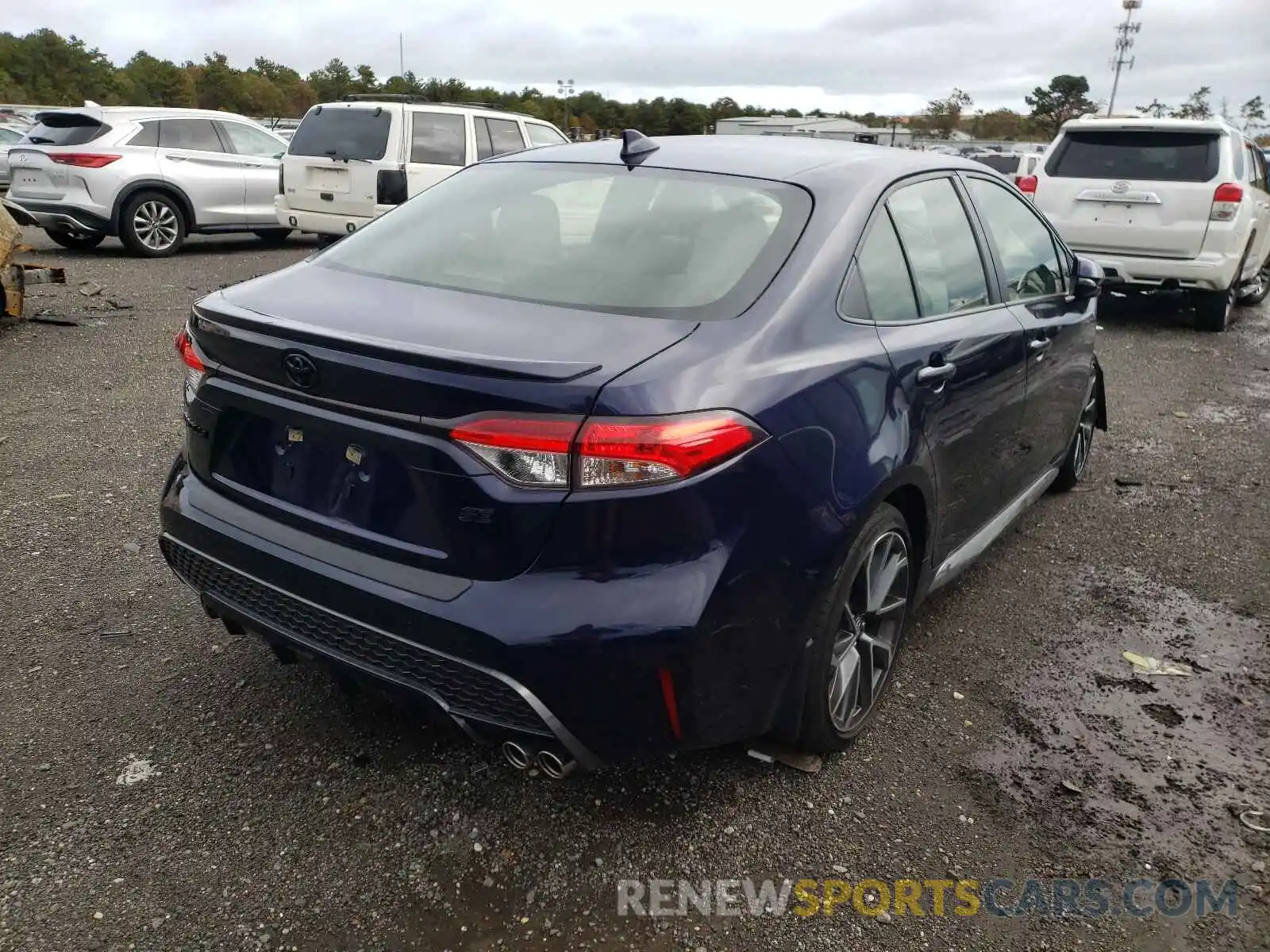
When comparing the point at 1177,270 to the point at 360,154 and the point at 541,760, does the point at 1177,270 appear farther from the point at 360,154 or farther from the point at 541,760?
the point at 541,760

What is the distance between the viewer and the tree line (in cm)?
6569

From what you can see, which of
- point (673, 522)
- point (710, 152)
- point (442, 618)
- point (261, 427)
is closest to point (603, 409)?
point (673, 522)

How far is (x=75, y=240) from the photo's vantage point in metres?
13.0

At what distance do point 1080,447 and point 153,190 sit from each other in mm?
11113

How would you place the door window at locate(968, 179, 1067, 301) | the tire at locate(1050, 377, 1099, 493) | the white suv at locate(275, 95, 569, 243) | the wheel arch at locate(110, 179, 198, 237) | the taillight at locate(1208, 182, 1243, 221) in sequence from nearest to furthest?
the door window at locate(968, 179, 1067, 301)
the tire at locate(1050, 377, 1099, 493)
the taillight at locate(1208, 182, 1243, 221)
the white suv at locate(275, 95, 569, 243)
the wheel arch at locate(110, 179, 198, 237)

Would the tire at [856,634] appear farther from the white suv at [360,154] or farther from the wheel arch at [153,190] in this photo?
the wheel arch at [153,190]

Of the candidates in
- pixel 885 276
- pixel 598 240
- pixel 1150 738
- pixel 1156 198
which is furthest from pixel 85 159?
pixel 1150 738

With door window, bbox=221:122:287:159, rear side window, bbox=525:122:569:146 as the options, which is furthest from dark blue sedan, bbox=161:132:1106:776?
door window, bbox=221:122:287:159

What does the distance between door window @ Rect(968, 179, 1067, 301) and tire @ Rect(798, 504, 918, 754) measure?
1.34 m

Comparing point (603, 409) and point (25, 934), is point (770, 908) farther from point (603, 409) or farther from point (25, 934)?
point (25, 934)

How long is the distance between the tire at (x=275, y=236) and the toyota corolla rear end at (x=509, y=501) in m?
12.2

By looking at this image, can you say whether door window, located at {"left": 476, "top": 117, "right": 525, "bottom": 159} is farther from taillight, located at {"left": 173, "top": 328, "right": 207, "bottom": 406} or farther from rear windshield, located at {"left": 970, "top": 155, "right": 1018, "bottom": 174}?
rear windshield, located at {"left": 970, "top": 155, "right": 1018, "bottom": 174}

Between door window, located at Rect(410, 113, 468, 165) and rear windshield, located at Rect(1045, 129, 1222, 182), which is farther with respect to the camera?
door window, located at Rect(410, 113, 468, 165)

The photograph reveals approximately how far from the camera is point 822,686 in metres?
2.65
